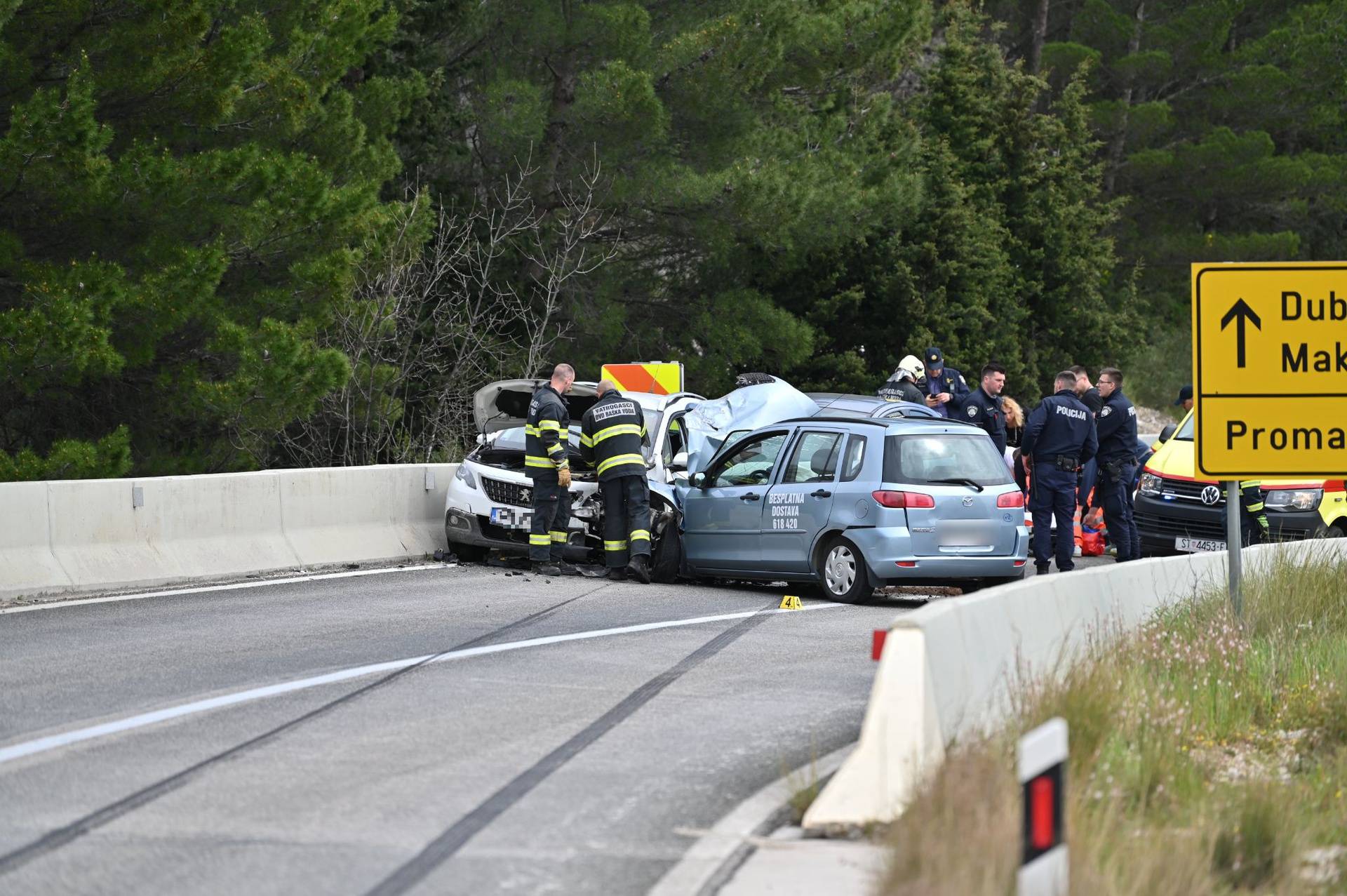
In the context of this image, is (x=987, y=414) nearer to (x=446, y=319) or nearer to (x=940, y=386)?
(x=940, y=386)

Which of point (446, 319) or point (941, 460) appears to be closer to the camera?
point (941, 460)

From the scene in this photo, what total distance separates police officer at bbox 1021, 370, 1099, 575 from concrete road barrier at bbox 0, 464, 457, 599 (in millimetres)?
5685

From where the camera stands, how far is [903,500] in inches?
547

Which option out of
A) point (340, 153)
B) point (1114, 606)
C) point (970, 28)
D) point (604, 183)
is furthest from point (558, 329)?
point (1114, 606)

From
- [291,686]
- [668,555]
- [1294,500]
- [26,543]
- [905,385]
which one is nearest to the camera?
[291,686]

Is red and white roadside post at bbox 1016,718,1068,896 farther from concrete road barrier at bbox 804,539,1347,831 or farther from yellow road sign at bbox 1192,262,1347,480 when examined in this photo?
yellow road sign at bbox 1192,262,1347,480

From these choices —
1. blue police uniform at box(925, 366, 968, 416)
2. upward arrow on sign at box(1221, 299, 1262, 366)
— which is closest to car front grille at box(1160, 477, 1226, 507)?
blue police uniform at box(925, 366, 968, 416)

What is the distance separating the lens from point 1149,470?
59.7 feet

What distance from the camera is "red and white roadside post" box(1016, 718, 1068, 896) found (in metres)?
4.41

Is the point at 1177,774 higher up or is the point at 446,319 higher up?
the point at 446,319

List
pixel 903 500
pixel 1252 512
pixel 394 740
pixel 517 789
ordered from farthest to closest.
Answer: pixel 1252 512 → pixel 903 500 → pixel 394 740 → pixel 517 789

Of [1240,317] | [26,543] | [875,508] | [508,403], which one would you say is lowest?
[26,543]

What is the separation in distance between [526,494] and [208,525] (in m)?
2.88

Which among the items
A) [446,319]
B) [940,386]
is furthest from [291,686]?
[446,319]
